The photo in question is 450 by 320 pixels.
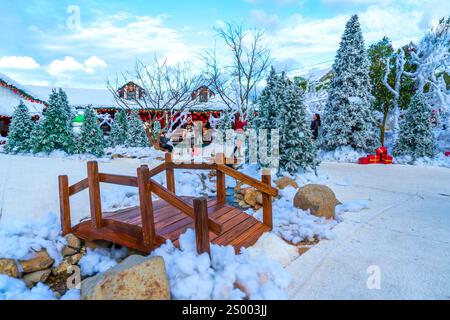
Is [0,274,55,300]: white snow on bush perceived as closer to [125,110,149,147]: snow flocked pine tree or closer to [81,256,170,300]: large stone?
[81,256,170,300]: large stone

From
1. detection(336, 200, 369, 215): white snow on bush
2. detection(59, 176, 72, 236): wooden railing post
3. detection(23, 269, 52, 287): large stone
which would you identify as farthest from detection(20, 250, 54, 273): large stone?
detection(336, 200, 369, 215): white snow on bush

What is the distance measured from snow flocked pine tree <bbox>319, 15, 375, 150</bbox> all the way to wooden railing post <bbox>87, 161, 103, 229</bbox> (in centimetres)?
1021

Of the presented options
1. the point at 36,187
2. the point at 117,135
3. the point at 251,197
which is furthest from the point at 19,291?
the point at 117,135

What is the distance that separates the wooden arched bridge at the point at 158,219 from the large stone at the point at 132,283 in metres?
0.67

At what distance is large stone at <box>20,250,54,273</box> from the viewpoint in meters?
3.79

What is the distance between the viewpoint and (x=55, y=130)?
12625 mm

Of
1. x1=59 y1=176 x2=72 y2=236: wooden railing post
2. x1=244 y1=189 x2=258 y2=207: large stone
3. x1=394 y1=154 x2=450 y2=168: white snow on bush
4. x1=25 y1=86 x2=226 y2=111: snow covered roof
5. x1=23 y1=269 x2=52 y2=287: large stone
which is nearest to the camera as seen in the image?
x1=23 y1=269 x2=52 y2=287: large stone

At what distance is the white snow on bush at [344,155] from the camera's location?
11805 millimetres

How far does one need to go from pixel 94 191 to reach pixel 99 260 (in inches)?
38.6

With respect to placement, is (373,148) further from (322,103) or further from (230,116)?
(230,116)

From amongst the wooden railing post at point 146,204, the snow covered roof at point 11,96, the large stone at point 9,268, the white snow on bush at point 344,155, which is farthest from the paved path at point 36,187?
the snow covered roof at point 11,96

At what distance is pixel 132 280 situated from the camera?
258cm
